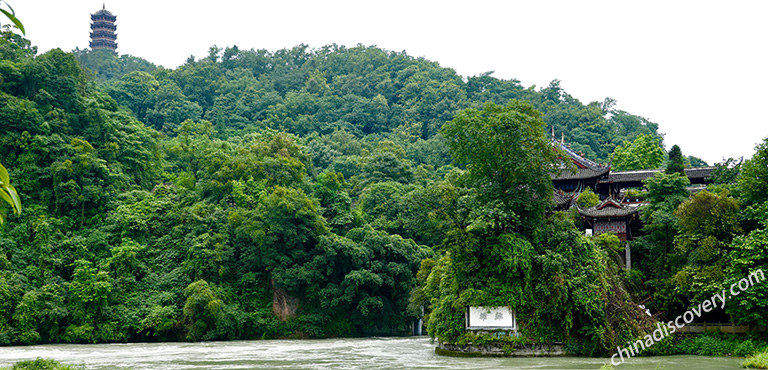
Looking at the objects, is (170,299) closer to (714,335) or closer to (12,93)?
(12,93)

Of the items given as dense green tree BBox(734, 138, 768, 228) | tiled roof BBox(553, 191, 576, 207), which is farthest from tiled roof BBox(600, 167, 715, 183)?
dense green tree BBox(734, 138, 768, 228)

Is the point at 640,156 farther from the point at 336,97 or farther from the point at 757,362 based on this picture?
the point at 336,97

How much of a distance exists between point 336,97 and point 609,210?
50.6 metres

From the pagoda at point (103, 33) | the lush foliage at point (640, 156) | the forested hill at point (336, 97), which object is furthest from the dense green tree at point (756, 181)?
the pagoda at point (103, 33)

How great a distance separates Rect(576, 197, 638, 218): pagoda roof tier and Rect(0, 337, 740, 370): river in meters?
8.04

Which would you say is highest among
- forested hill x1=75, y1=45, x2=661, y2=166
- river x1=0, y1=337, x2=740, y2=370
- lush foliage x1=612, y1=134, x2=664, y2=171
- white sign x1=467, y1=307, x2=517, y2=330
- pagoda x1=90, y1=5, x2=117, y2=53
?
pagoda x1=90, y1=5, x2=117, y2=53

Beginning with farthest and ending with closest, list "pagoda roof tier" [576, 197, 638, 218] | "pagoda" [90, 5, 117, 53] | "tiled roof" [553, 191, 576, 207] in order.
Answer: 1. "pagoda" [90, 5, 117, 53]
2. "tiled roof" [553, 191, 576, 207]
3. "pagoda roof tier" [576, 197, 638, 218]

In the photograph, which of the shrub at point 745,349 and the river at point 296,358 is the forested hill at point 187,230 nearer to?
the river at point 296,358

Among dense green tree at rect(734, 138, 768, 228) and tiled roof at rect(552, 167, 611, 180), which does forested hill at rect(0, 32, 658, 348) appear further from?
tiled roof at rect(552, 167, 611, 180)

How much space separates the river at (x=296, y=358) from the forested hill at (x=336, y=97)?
33987 mm

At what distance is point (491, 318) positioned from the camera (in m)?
24.6

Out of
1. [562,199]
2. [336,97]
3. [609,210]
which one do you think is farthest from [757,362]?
[336,97]

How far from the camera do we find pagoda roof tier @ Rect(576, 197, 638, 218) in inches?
1175

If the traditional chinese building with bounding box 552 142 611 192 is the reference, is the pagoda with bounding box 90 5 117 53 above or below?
above
